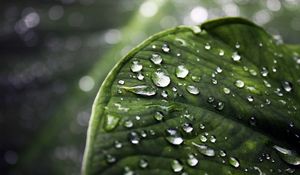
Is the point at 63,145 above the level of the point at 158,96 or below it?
below

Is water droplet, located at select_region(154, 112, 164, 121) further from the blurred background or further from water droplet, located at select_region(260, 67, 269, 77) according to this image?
the blurred background

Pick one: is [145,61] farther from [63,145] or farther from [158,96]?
[63,145]

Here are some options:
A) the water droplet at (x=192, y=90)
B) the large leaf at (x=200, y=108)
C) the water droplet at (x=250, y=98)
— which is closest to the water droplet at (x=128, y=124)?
the large leaf at (x=200, y=108)

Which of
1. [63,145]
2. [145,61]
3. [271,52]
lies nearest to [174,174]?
[145,61]

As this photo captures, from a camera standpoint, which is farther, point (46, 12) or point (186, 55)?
point (46, 12)

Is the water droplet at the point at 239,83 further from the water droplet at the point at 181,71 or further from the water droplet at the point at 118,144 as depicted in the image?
the water droplet at the point at 118,144

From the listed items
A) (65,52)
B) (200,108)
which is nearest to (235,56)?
(200,108)
